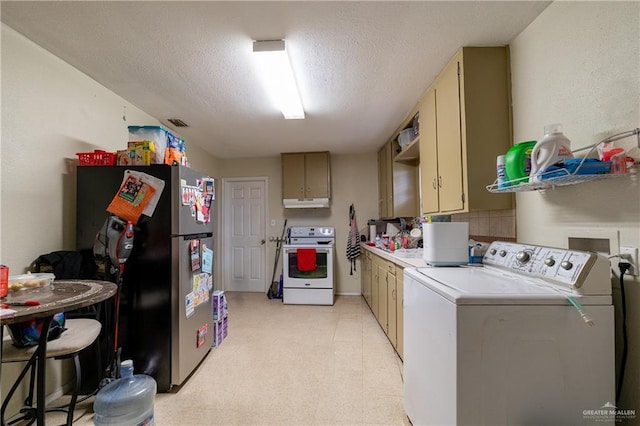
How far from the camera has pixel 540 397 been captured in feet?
3.21

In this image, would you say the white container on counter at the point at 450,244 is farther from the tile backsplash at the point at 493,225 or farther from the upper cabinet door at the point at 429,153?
the upper cabinet door at the point at 429,153

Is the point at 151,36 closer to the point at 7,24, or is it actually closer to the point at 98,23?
the point at 98,23

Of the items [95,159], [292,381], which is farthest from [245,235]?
[292,381]

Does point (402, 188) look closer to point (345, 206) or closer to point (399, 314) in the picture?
point (345, 206)

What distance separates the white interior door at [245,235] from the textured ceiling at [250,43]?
212cm

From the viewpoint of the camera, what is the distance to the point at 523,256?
1300 mm

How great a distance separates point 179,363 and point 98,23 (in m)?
2.22

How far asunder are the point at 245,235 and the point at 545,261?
4.25 meters

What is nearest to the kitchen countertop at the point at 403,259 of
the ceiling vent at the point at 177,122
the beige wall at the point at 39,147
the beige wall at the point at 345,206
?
the beige wall at the point at 345,206

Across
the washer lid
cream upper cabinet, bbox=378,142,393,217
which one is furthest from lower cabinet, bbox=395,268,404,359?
cream upper cabinet, bbox=378,142,393,217

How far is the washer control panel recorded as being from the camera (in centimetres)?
99

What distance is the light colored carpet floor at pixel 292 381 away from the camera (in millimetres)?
1667

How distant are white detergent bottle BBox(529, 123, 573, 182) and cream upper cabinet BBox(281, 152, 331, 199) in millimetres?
3247

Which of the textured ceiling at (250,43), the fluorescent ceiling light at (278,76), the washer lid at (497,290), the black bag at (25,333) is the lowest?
the black bag at (25,333)
